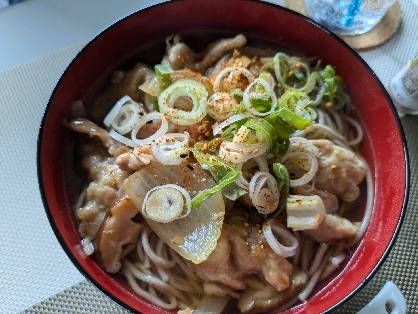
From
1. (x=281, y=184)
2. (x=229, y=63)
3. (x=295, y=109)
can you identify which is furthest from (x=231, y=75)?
(x=281, y=184)

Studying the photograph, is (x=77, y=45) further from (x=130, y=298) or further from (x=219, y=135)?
(x=130, y=298)

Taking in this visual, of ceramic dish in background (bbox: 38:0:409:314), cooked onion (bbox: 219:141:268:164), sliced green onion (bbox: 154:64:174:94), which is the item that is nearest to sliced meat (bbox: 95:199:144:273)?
ceramic dish in background (bbox: 38:0:409:314)

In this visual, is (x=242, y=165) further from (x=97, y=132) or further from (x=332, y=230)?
(x=97, y=132)

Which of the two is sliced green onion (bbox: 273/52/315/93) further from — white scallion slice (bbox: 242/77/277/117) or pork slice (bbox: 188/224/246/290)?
pork slice (bbox: 188/224/246/290)

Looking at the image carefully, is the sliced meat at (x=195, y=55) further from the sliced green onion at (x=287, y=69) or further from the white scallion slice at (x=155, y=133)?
the white scallion slice at (x=155, y=133)

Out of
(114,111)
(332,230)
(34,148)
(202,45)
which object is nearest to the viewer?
(332,230)
